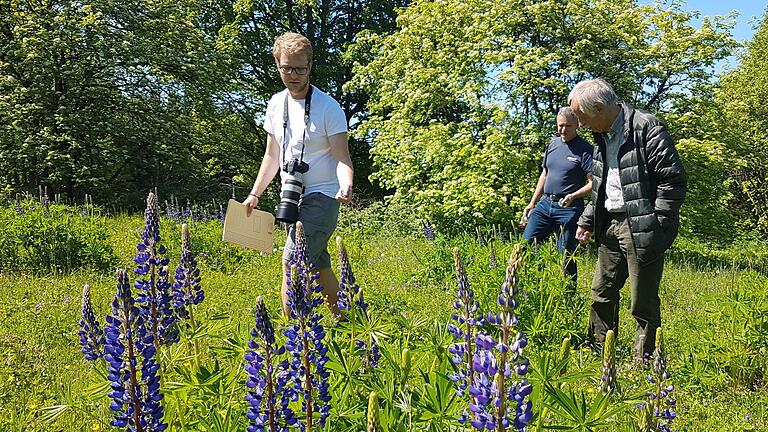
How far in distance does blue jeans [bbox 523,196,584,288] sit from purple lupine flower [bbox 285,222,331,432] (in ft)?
12.3

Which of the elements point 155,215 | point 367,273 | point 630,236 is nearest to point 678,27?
point 367,273

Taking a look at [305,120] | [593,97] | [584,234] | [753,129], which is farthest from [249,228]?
[753,129]

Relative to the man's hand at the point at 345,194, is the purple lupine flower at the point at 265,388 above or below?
below

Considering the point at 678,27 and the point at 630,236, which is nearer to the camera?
the point at 630,236

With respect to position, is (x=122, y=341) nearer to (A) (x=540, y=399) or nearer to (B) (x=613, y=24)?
(A) (x=540, y=399)

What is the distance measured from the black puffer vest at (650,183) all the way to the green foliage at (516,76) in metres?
6.71

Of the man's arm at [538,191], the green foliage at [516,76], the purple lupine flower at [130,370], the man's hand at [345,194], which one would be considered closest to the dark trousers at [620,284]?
the man's arm at [538,191]

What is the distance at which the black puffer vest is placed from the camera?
352 centimetres

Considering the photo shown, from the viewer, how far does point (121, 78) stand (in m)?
15.1

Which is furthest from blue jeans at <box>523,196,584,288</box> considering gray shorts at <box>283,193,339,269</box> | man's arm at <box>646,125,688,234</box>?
gray shorts at <box>283,193,339,269</box>

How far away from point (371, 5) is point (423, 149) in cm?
1069

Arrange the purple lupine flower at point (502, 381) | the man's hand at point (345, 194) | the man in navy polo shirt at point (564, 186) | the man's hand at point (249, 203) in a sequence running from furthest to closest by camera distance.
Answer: the man in navy polo shirt at point (564, 186), the man's hand at point (249, 203), the man's hand at point (345, 194), the purple lupine flower at point (502, 381)

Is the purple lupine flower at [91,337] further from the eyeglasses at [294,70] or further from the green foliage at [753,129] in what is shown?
the green foliage at [753,129]

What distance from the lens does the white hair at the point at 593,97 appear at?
12.0 feet
